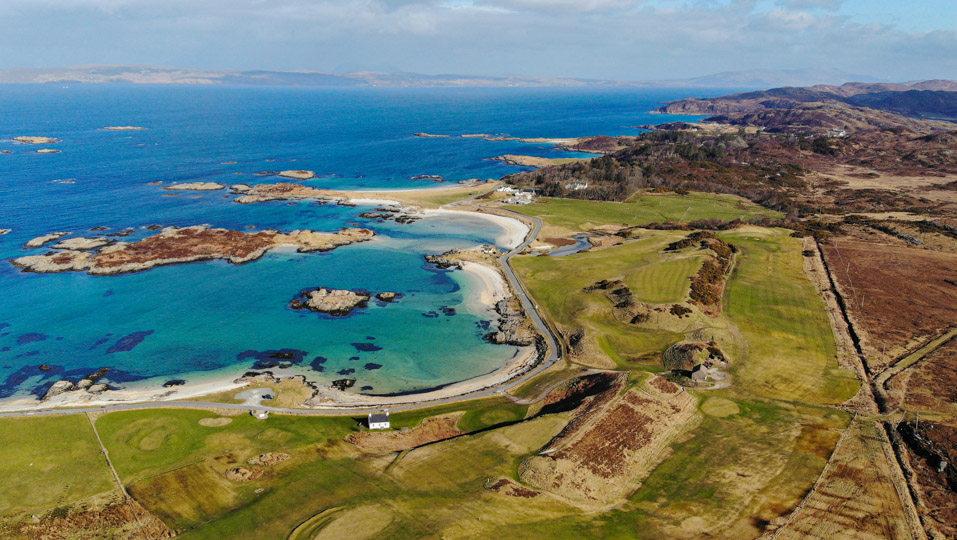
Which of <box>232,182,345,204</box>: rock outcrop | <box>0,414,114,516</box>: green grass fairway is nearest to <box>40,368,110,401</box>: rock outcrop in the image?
<box>0,414,114,516</box>: green grass fairway

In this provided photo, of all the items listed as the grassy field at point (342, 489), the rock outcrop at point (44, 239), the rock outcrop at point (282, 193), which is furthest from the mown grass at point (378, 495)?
the rock outcrop at point (282, 193)

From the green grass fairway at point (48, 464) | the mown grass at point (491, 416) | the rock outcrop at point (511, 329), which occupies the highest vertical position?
the rock outcrop at point (511, 329)

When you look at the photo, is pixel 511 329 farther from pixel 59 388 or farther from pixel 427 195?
pixel 427 195

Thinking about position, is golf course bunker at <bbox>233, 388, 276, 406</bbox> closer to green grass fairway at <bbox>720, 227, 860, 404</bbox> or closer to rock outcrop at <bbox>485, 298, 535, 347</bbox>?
rock outcrop at <bbox>485, 298, 535, 347</bbox>

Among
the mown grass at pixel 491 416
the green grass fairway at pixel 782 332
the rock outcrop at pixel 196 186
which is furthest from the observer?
the rock outcrop at pixel 196 186

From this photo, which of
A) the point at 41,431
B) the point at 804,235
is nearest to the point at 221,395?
the point at 41,431

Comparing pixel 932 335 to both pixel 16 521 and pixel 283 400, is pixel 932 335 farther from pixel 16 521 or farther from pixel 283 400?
pixel 16 521

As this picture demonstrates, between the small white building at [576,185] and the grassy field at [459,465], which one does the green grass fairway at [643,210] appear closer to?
the small white building at [576,185]
